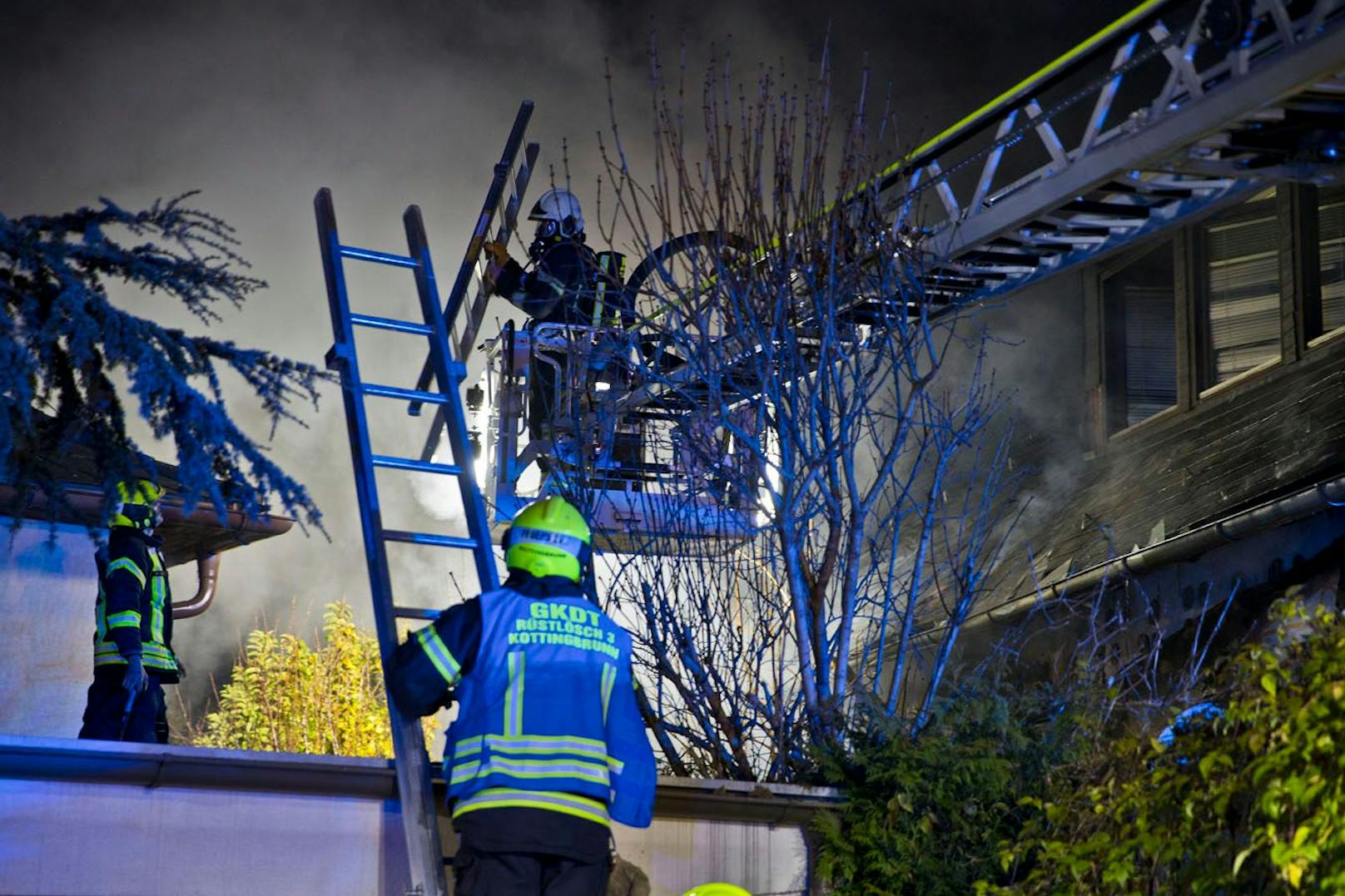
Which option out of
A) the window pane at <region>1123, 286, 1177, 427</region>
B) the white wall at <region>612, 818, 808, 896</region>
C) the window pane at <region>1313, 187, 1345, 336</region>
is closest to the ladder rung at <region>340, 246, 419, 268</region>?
the white wall at <region>612, 818, 808, 896</region>

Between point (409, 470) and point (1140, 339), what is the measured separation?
867 centimetres

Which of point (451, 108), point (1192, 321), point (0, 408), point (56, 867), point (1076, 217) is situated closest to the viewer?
point (0, 408)

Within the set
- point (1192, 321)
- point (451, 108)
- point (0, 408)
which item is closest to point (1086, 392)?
point (1192, 321)

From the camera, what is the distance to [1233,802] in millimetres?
3969

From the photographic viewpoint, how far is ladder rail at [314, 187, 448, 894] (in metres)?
4.71

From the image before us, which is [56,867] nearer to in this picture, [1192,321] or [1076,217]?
[1076,217]

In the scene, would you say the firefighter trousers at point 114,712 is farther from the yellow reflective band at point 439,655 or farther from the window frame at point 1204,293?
the window frame at point 1204,293

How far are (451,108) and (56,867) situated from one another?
15.7m

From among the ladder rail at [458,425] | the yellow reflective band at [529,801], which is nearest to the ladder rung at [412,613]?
the ladder rail at [458,425]

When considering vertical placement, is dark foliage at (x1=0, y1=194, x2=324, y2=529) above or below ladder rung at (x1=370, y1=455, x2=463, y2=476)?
above

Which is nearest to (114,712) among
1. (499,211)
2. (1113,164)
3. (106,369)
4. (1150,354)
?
(106,369)

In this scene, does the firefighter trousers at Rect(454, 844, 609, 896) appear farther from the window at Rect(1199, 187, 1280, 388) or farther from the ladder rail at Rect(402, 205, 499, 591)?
the window at Rect(1199, 187, 1280, 388)

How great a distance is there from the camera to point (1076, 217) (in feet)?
28.2

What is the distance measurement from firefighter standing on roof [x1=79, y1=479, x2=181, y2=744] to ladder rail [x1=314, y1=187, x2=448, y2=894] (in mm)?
1782
